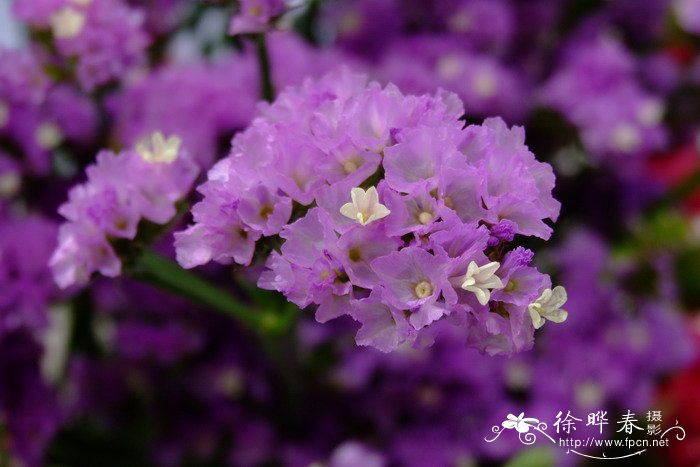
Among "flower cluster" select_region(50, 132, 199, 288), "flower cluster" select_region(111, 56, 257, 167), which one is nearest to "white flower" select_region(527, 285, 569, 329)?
"flower cluster" select_region(50, 132, 199, 288)

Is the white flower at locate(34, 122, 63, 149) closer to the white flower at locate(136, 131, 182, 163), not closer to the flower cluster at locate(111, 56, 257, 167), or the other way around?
the flower cluster at locate(111, 56, 257, 167)

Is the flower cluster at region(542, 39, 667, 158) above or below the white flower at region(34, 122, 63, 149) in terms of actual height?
below

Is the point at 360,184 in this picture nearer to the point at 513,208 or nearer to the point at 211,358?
the point at 513,208

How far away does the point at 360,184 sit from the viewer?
0.87ft

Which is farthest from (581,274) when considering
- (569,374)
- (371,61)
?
(371,61)

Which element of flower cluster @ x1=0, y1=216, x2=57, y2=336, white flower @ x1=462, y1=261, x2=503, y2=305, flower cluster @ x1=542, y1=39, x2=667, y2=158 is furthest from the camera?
flower cluster @ x1=542, y1=39, x2=667, y2=158

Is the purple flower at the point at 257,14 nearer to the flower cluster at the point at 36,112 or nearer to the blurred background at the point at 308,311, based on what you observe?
the blurred background at the point at 308,311

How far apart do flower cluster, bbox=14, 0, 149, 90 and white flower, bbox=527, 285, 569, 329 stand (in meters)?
0.30

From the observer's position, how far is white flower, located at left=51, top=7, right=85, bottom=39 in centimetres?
45

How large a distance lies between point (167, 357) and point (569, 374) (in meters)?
0.27

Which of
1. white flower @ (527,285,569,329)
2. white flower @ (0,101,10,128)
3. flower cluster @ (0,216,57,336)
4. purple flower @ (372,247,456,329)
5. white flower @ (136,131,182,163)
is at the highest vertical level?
purple flower @ (372,247,456,329)

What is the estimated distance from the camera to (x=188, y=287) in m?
0.37

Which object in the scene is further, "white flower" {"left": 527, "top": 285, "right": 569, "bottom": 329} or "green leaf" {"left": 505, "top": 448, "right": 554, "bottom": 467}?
"green leaf" {"left": 505, "top": 448, "right": 554, "bottom": 467}

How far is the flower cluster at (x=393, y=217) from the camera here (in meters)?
0.24
